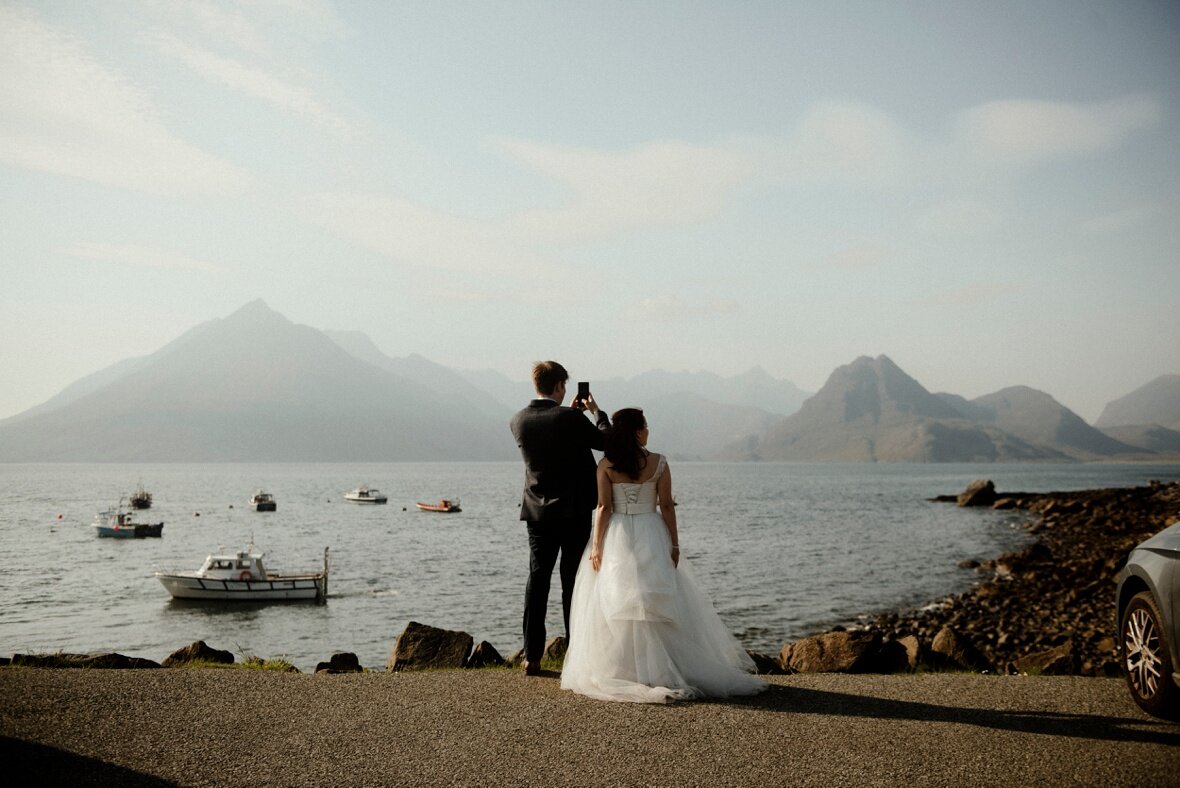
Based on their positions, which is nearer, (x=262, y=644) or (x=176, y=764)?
(x=176, y=764)

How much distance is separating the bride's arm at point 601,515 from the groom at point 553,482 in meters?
0.20

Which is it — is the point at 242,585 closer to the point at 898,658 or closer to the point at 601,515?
the point at 898,658

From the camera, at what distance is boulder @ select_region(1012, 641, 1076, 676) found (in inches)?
388

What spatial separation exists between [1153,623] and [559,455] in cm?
539

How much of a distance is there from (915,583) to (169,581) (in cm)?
3522

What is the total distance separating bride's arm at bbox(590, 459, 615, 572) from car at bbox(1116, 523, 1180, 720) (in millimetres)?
4666

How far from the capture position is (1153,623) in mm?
6527

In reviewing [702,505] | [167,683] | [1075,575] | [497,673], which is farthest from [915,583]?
[702,505]

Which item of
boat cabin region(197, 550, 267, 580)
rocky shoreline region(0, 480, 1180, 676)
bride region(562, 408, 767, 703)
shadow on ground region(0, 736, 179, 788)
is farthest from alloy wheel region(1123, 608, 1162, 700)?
boat cabin region(197, 550, 267, 580)

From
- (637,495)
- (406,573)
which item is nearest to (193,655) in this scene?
(637,495)

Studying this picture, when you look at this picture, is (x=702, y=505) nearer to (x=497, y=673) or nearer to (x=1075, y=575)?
(x=1075, y=575)

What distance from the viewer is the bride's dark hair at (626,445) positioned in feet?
26.0

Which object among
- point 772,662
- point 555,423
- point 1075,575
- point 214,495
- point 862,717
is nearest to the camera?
point 862,717

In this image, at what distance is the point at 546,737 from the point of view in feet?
20.5
